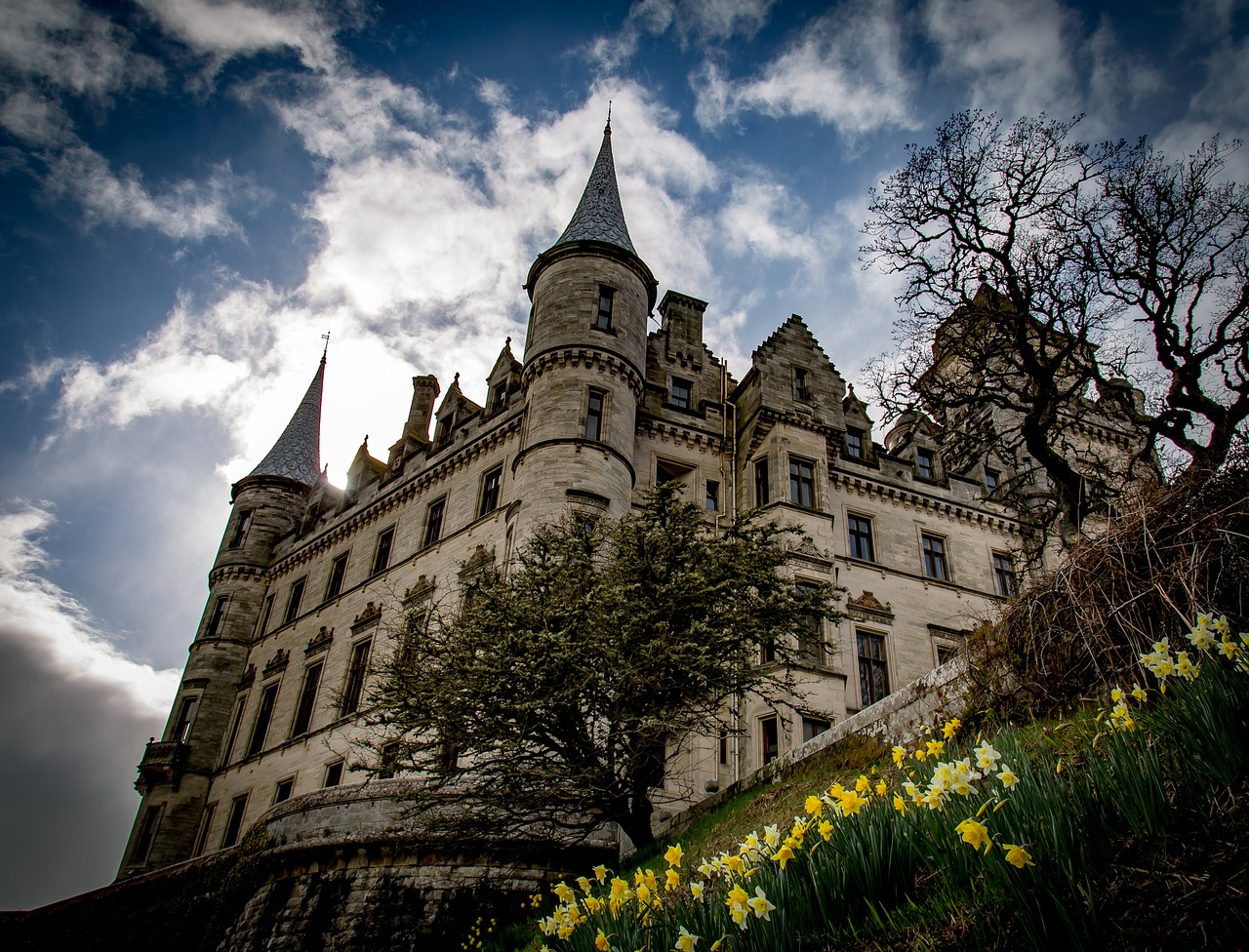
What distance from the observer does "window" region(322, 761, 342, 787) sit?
78.2ft

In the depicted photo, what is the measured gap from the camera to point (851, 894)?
4.09 metres

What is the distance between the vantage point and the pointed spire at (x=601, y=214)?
26.3 m

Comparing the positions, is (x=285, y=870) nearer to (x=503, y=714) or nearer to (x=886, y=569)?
(x=503, y=714)

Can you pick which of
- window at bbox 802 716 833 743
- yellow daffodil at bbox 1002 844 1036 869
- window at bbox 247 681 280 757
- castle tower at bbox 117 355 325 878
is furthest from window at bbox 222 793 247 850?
yellow daffodil at bbox 1002 844 1036 869

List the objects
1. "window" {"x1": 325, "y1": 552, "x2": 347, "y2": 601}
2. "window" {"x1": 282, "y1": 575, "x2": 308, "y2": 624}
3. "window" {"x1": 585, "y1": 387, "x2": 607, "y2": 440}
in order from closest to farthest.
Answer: "window" {"x1": 585, "y1": 387, "x2": 607, "y2": 440} → "window" {"x1": 325, "y1": 552, "x2": 347, "y2": 601} → "window" {"x1": 282, "y1": 575, "x2": 308, "y2": 624}

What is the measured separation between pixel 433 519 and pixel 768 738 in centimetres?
1275

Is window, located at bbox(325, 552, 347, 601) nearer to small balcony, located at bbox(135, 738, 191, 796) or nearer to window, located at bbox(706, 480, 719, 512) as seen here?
small balcony, located at bbox(135, 738, 191, 796)

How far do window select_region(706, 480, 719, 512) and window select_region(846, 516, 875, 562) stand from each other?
3.92 m

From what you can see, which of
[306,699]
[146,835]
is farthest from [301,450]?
[146,835]

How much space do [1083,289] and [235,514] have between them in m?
32.2

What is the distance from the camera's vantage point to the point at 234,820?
26859 mm

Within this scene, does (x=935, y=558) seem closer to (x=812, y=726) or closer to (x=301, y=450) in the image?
(x=812, y=726)

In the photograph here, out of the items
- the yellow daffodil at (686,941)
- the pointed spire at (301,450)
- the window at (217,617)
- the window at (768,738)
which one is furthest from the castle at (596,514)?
the yellow daffodil at (686,941)

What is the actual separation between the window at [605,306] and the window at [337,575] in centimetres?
1267
